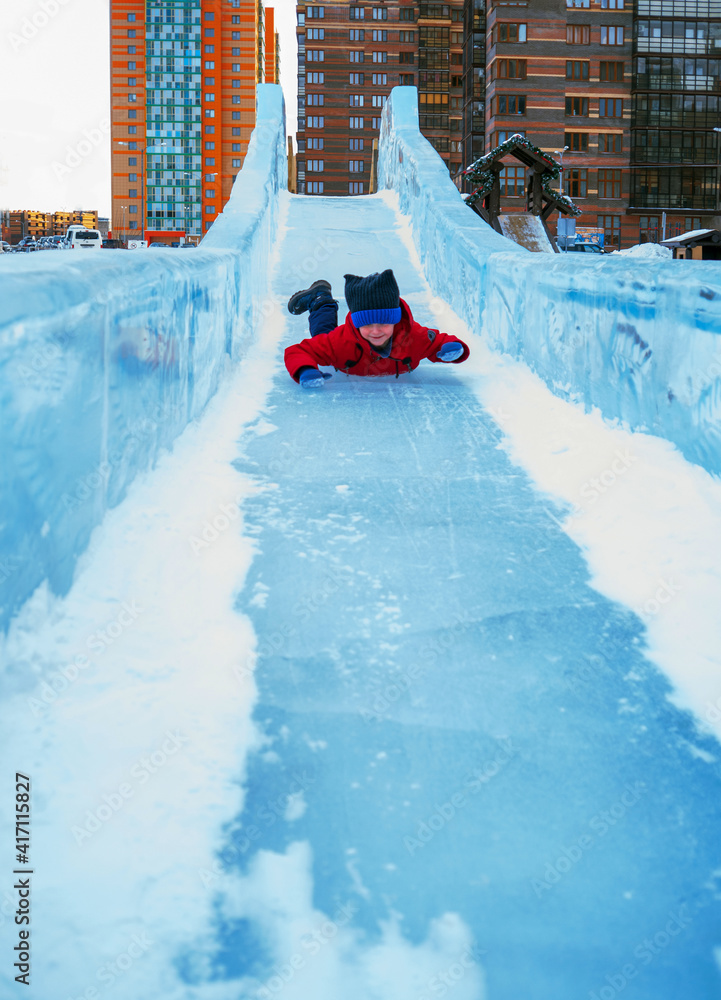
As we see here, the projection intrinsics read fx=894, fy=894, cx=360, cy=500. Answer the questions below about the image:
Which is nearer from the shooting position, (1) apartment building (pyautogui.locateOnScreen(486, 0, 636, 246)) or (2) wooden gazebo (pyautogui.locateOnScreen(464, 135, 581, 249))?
(2) wooden gazebo (pyautogui.locateOnScreen(464, 135, 581, 249))

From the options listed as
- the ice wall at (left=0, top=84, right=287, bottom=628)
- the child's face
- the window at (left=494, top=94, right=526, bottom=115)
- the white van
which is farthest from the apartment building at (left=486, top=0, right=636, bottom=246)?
the ice wall at (left=0, top=84, right=287, bottom=628)

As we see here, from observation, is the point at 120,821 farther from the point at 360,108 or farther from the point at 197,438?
the point at 360,108

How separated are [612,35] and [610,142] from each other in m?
5.07

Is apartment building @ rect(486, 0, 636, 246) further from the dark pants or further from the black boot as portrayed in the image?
the dark pants

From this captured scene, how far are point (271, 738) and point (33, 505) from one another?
69 cm

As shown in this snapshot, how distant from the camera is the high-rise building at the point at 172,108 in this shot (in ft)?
250

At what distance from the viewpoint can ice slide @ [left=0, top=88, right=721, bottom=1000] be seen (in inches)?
51.2

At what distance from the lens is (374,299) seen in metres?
4.27

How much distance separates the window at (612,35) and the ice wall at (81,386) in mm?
47891

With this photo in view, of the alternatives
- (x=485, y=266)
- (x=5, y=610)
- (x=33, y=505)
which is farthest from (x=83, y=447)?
(x=485, y=266)

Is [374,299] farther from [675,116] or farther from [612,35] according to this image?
[675,116]

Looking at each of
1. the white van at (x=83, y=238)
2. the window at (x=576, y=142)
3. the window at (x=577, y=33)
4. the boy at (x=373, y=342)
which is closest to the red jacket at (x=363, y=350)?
the boy at (x=373, y=342)

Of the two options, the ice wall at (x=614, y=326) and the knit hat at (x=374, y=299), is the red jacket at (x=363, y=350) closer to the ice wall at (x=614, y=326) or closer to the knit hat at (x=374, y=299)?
the knit hat at (x=374, y=299)

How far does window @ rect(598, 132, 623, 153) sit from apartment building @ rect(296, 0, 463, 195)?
54.2ft
